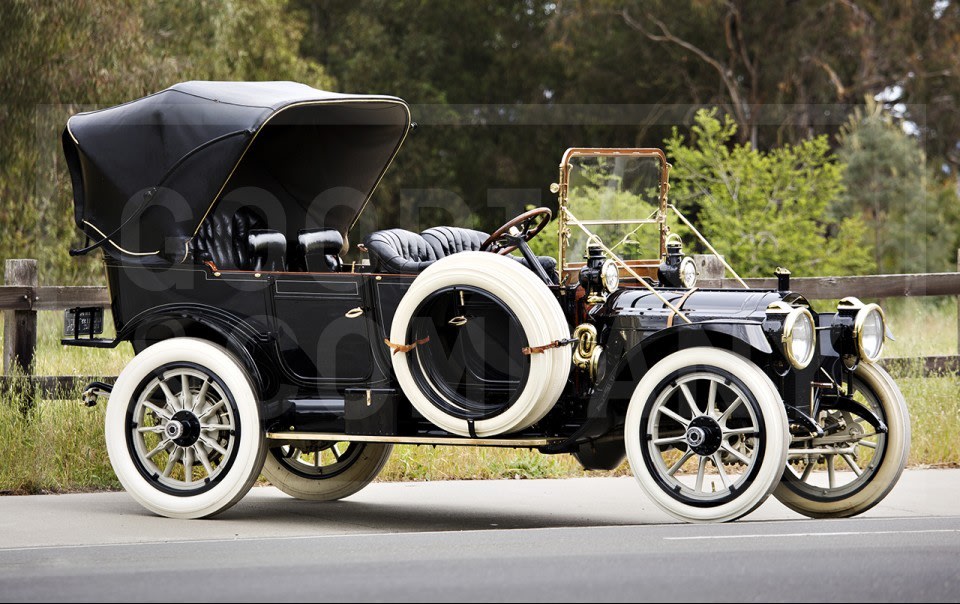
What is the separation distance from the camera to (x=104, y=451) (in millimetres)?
9797

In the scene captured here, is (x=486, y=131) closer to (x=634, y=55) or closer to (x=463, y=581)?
(x=634, y=55)

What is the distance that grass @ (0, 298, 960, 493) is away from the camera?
952cm

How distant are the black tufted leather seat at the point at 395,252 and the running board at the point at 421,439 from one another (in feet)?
3.30

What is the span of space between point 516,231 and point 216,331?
2.02 meters

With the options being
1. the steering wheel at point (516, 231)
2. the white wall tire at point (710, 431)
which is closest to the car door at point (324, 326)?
the steering wheel at point (516, 231)

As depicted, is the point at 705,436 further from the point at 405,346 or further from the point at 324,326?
the point at 324,326

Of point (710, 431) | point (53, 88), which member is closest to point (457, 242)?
point (710, 431)

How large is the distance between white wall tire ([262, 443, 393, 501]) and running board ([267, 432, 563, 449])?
1.00 m

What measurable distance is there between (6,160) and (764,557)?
57.8 ft

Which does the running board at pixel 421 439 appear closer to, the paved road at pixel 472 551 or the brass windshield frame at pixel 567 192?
the paved road at pixel 472 551

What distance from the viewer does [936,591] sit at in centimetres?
549

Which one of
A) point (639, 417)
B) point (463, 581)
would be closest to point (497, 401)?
point (639, 417)

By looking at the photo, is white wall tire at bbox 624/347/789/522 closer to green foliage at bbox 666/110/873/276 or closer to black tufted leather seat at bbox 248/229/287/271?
black tufted leather seat at bbox 248/229/287/271

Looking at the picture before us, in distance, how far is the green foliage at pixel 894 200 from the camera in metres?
30.4
